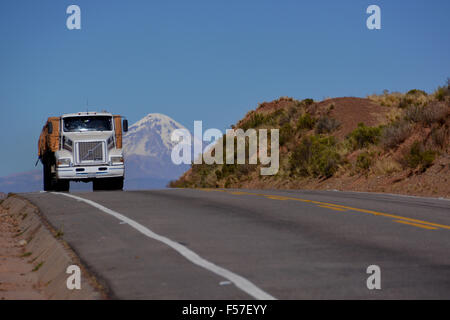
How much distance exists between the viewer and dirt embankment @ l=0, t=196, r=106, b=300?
26.0ft

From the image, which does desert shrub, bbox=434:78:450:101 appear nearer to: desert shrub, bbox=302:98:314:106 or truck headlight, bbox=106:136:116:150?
truck headlight, bbox=106:136:116:150

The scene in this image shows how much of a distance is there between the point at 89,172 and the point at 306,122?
24.4m

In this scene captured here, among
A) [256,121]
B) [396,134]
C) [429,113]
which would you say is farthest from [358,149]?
[256,121]

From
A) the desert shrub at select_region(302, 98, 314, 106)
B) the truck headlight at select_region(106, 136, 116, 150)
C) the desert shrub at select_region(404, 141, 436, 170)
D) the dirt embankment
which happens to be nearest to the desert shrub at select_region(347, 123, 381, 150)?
the desert shrub at select_region(404, 141, 436, 170)

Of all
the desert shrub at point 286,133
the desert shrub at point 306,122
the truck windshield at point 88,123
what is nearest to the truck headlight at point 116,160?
the truck windshield at point 88,123

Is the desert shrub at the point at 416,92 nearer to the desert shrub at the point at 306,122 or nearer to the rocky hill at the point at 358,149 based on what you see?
the rocky hill at the point at 358,149

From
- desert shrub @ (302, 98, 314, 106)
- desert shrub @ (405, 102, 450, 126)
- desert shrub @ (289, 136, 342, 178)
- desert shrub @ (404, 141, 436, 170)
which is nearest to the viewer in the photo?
desert shrub @ (404, 141, 436, 170)

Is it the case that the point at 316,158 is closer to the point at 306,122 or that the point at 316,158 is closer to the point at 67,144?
the point at 306,122

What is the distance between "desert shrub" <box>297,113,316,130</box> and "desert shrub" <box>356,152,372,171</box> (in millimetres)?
16404

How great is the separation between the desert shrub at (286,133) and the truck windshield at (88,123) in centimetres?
2148

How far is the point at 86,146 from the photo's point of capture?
2509 cm
